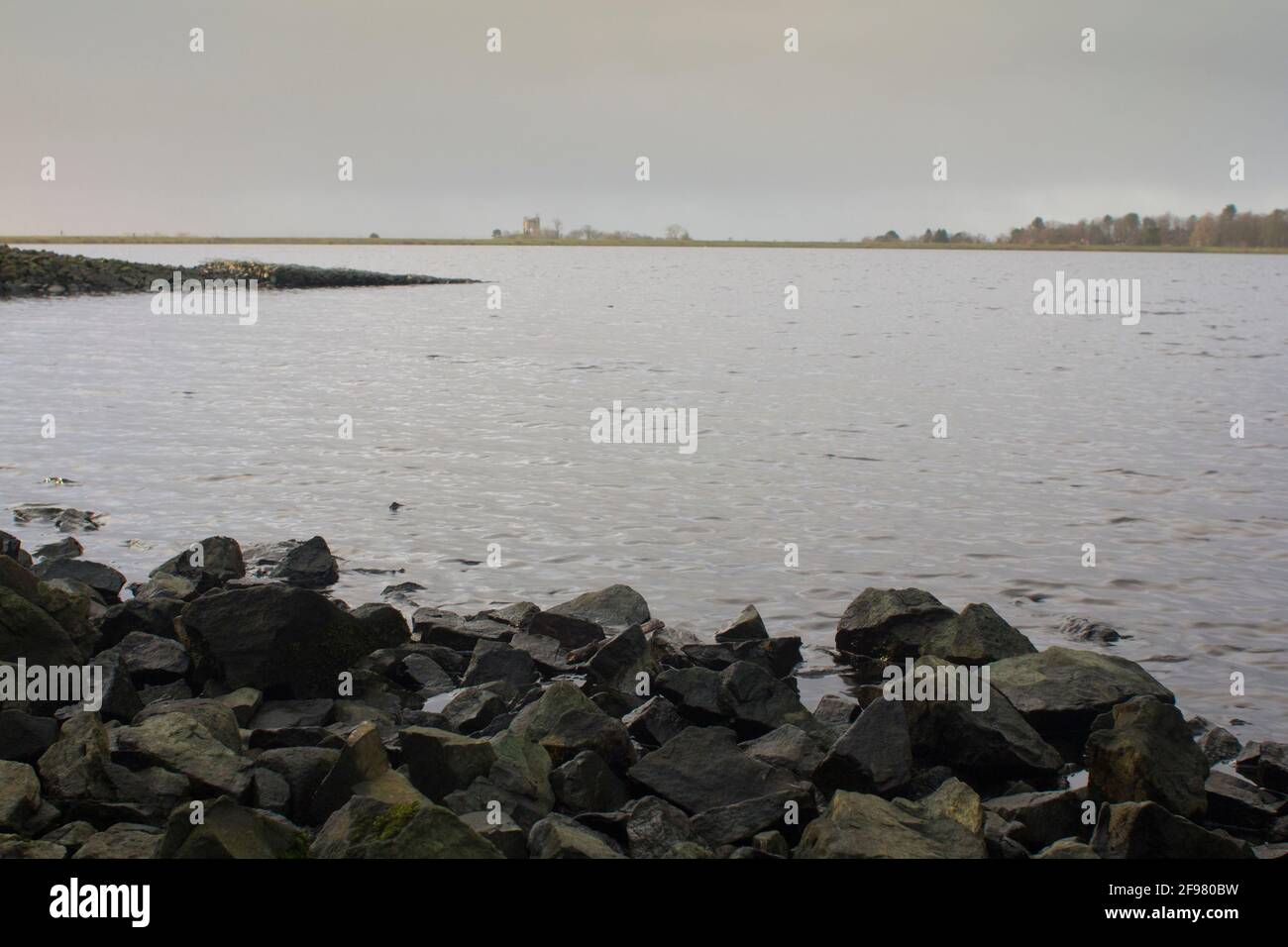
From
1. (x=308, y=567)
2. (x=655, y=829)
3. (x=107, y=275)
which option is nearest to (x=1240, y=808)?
(x=655, y=829)

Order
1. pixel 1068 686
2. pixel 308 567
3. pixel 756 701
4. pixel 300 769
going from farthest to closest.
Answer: pixel 308 567
pixel 1068 686
pixel 756 701
pixel 300 769

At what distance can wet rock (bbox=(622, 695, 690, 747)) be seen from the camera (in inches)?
446

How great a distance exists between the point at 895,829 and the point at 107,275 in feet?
323

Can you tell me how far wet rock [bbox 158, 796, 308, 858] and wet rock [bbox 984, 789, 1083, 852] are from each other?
520cm

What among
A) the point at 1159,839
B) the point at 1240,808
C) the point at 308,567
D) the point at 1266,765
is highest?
the point at 308,567

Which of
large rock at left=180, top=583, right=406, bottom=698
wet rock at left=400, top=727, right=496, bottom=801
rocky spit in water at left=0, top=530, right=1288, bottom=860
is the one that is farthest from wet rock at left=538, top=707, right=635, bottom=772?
large rock at left=180, top=583, right=406, bottom=698

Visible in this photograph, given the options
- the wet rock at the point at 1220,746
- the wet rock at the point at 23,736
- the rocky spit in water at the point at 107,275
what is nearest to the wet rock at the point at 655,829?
the wet rock at the point at 23,736

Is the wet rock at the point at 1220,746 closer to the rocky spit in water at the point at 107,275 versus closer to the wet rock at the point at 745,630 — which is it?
the wet rock at the point at 745,630

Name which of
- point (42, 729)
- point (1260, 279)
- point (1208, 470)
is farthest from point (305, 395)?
point (1260, 279)

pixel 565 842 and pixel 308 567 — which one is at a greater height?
pixel 308 567

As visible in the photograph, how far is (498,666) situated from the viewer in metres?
13.0

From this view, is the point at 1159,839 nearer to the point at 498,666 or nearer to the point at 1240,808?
the point at 1240,808

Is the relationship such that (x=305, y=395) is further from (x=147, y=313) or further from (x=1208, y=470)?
(x=147, y=313)

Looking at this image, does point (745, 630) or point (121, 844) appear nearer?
point (121, 844)
